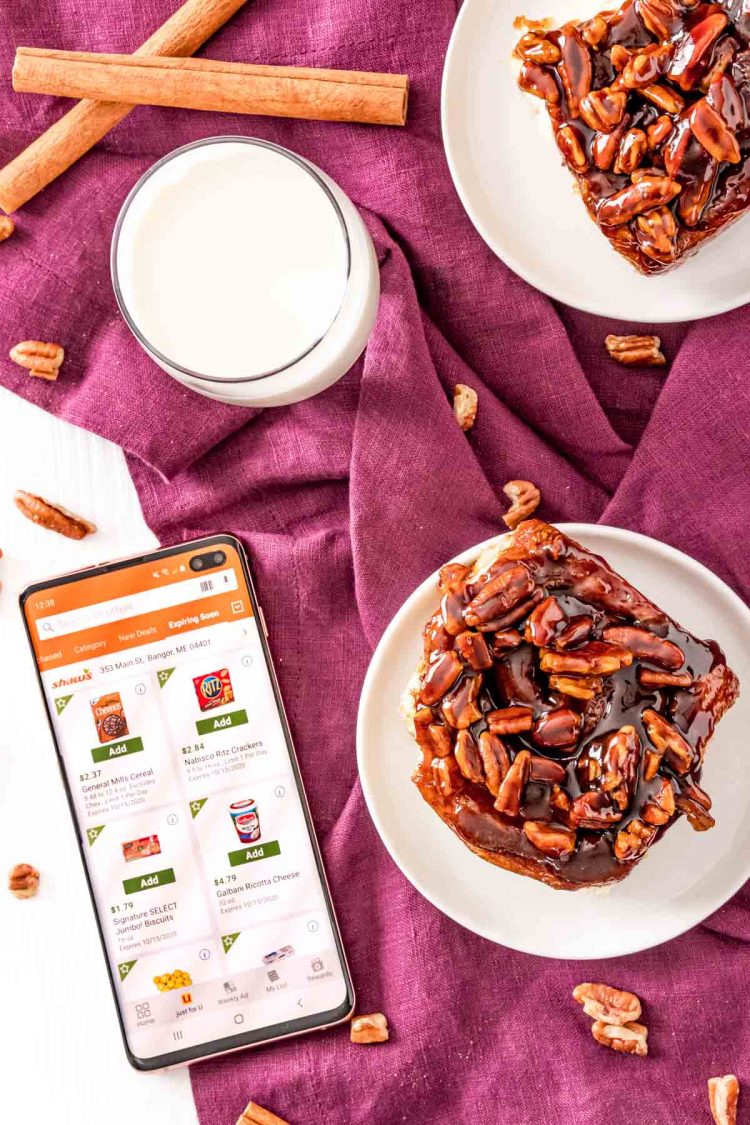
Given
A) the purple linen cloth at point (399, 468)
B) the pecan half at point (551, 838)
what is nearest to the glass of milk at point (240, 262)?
the purple linen cloth at point (399, 468)

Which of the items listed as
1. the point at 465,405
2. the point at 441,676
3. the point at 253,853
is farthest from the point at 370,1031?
the point at 465,405

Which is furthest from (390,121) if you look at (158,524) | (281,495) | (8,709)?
(8,709)

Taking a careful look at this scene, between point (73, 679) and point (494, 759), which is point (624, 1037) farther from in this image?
point (73, 679)

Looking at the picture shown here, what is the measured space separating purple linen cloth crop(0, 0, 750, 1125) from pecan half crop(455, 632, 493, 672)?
1.10 ft

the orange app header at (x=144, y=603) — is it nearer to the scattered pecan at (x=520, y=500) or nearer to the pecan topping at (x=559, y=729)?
the scattered pecan at (x=520, y=500)

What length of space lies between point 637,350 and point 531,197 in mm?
251

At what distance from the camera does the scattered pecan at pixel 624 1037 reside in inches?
58.4

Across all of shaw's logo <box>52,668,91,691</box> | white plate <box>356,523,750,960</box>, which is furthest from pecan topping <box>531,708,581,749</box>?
shaw's logo <box>52,668,91,691</box>

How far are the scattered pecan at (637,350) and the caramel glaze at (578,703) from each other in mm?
407

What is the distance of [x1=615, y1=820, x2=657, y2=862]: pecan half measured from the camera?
3.86ft

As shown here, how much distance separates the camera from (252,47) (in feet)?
4.99

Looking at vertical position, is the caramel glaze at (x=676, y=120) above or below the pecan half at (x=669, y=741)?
above

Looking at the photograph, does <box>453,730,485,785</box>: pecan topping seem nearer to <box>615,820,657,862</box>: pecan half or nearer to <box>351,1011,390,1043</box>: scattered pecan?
<box>615,820,657,862</box>: pecan half

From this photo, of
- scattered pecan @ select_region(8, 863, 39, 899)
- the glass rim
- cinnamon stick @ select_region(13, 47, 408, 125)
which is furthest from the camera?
scattered pecan @ select_region(8, 863, 39, 899)
